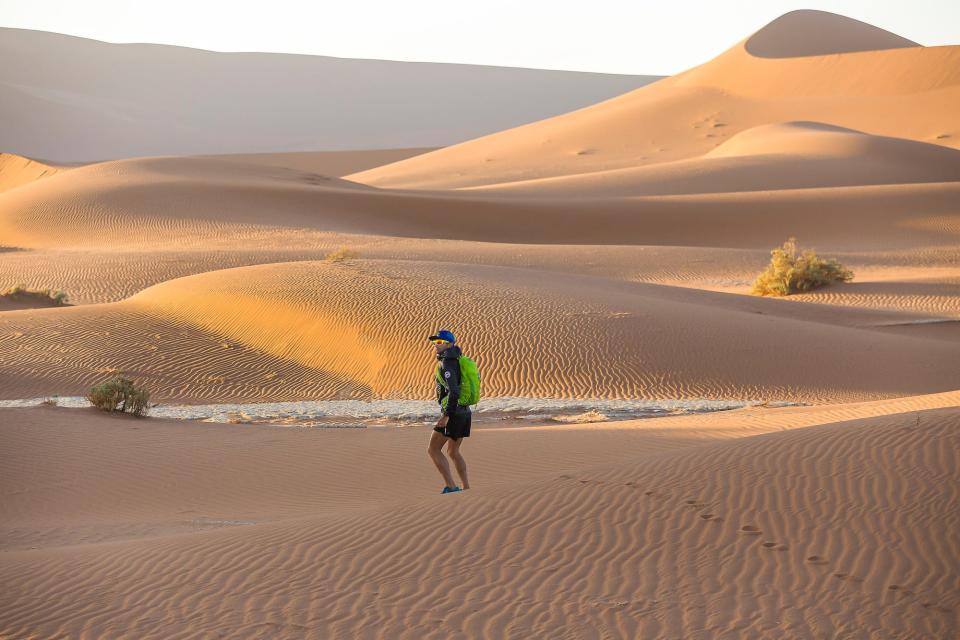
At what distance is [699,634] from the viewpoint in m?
6.04

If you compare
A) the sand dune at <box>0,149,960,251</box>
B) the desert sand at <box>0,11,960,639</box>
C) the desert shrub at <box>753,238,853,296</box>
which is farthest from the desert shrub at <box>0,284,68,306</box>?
the desert shrub at <box>753,238,853,296</box>

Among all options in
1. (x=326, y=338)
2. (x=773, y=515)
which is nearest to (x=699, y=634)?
(x=773, y=515)

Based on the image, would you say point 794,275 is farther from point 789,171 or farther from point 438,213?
point 789,171

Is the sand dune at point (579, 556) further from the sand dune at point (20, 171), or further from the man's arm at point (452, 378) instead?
the sand dune at point (20, 171)

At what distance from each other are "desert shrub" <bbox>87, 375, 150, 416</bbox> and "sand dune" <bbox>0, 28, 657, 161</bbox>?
4643 inches

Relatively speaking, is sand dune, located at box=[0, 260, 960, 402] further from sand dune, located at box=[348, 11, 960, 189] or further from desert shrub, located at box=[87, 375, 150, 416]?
sand dune, located at box=[348, 11, 960, 189]

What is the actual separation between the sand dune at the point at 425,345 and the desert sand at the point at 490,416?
85 millimetres

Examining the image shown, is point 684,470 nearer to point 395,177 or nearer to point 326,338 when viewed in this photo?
point 326,338

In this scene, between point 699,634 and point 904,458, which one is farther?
point 904,458

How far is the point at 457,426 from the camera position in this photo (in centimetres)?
927

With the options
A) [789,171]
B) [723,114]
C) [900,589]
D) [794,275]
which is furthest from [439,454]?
[723,114]

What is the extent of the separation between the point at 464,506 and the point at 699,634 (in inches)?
95.6

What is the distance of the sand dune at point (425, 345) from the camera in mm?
18406

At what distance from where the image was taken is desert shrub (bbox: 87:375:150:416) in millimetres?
14664
